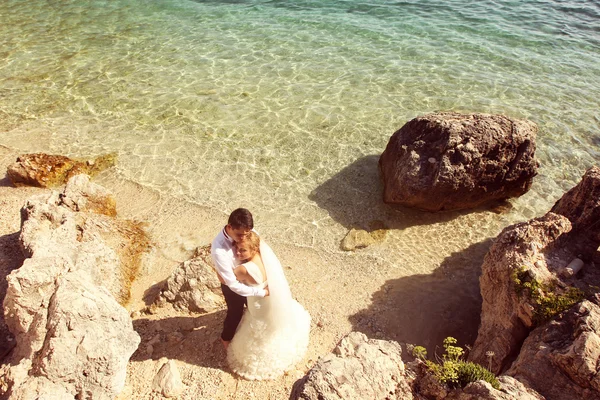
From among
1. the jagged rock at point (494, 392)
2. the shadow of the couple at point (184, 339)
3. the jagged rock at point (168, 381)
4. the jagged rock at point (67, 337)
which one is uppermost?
the jagged rock at point (494, 392)

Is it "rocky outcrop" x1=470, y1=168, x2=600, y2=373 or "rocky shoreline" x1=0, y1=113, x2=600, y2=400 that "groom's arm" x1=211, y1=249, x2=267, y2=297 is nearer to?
"rocky shoreline" x1=0, y1=113, x2=600, y2=400

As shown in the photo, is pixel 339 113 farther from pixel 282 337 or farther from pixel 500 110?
pixel 282 337

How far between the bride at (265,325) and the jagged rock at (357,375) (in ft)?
3.99

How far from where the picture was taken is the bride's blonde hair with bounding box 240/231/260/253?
16.5 ft

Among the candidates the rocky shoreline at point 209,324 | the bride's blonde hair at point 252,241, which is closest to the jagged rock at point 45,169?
the rocky shoreline at point 209,324

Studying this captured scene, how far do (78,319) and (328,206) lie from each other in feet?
20.0

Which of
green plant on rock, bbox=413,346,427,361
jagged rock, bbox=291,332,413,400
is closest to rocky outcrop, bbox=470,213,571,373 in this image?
green plant on rock, bbox=413,346,427,361

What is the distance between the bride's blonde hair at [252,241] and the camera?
5.04 meters

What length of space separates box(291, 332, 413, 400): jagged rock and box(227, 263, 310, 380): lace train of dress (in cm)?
139

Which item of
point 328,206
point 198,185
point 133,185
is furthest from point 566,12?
point 133,185

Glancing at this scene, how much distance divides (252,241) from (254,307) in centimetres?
96

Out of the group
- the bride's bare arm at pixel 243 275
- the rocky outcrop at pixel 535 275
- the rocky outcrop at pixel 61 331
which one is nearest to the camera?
the rocky outcrop at pixel 61 331

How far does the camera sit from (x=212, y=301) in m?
7.05

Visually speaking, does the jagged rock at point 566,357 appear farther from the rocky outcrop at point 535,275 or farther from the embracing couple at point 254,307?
the embracing couple at point 254,307
